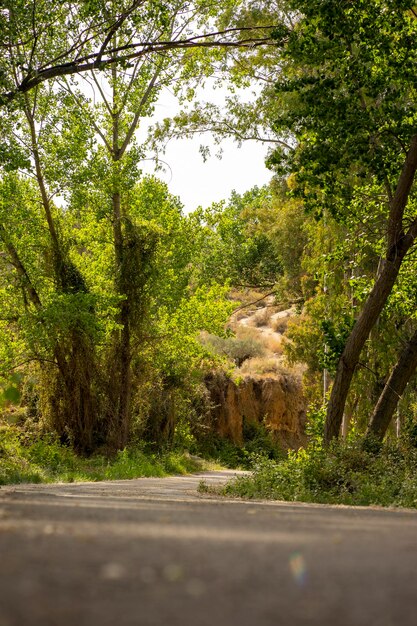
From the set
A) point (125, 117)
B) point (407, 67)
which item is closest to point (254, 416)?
point (125, 117)

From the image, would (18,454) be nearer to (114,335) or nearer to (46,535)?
(114,335)

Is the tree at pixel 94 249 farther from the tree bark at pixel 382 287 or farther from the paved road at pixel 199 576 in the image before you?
the paved road at pixel 199 576

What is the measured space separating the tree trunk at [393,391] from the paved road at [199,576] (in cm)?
1631

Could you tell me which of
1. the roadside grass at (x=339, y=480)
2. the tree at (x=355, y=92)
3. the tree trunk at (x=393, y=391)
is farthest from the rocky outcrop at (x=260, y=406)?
the roadside grass at (x=339, y=480)

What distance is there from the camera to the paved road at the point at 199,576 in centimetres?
255

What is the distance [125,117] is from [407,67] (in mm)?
16483

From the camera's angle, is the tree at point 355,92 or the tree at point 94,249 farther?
the tree at point 94,249

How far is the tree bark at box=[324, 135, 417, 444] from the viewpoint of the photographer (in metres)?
19.3

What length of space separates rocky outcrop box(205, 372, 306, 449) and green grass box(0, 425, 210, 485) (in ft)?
35.7

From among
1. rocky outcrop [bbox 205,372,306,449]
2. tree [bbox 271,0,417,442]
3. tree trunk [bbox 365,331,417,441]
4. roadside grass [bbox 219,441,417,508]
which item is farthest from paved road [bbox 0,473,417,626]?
rocky outcrop [bbox 205,372,306,449]

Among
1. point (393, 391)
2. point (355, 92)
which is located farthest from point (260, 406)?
point (355, 92)

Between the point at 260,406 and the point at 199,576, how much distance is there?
44775mm

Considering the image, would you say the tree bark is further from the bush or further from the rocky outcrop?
the bush

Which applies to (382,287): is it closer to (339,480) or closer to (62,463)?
(339,480)
